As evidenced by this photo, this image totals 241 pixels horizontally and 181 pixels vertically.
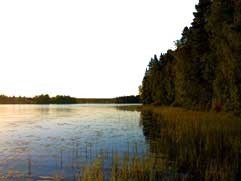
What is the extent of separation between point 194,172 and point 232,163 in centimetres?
179

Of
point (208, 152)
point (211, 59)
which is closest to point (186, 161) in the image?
point (208, 152)

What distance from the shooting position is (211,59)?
132 ft

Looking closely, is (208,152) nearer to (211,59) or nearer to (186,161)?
(186,161)

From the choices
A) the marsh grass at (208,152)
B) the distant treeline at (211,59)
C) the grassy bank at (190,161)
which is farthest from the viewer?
the distant treeline at (211,59)

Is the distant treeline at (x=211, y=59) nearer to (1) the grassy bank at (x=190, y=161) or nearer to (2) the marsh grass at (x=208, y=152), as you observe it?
(2) the marsh grass at (x=208, y=152)

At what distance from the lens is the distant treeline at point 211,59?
98.1ft

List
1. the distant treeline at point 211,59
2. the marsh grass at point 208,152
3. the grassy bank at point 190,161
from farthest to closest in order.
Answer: the distant treeline at point 211,59, the marsh grass at point 208,152, the grassy bank at point 190,161

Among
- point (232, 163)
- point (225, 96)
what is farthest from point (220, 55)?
point (232, 163)

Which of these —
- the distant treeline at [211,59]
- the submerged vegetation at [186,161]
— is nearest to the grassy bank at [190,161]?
the submerged vegetation at [186,161]

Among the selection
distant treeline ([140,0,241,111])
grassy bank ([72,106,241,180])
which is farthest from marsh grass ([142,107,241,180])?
distant treeline ([140,0,241,111])

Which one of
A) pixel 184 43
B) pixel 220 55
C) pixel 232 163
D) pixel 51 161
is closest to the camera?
pixel 232 163

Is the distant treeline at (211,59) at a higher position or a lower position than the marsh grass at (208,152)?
higher

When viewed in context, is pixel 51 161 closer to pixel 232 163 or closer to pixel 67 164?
pixel 67 164

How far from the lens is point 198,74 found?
158ft
